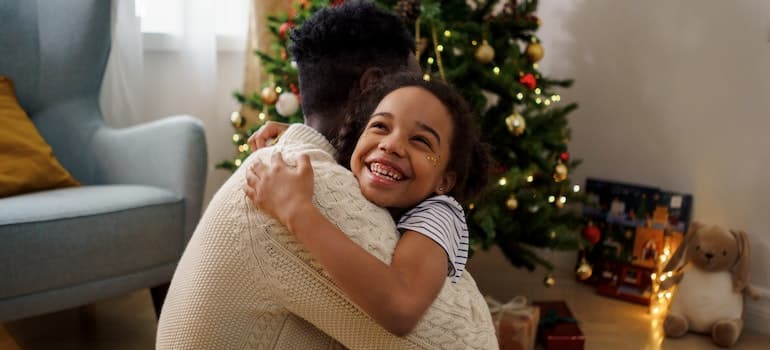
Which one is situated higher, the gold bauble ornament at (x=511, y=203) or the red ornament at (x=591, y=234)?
the gold bauble ornament at (x=511, y=203)

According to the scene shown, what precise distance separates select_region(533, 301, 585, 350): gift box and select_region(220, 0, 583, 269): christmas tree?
0.64 ft

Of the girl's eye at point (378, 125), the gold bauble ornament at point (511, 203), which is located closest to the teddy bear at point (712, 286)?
the gold bauble ornament at point (511, 203)

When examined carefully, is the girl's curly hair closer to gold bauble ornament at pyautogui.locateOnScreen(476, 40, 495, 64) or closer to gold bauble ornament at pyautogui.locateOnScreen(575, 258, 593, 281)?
gold bauble ornament at pyautogui.locateOnScreen(476, 40, 495, 64)

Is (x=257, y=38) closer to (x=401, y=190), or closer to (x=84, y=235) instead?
(x=84, y=235)

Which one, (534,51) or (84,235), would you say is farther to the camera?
(534,51)

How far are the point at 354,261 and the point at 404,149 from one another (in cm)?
23

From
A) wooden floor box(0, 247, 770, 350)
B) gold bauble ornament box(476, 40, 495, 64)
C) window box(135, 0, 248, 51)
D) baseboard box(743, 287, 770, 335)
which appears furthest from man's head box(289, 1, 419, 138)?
baseboard box(743, 287, 770, 335)

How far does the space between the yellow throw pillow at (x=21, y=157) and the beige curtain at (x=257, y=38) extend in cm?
101

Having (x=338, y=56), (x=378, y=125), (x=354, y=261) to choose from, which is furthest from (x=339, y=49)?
(x=354, y=261)

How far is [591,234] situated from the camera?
2699 mm

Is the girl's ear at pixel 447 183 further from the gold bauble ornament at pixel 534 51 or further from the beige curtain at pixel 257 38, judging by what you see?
the beige curtain at pixel 257 38

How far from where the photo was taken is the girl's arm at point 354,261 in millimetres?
745

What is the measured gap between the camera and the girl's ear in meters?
1.01

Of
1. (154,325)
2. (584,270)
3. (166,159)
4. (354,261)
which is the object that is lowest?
(154,325)
